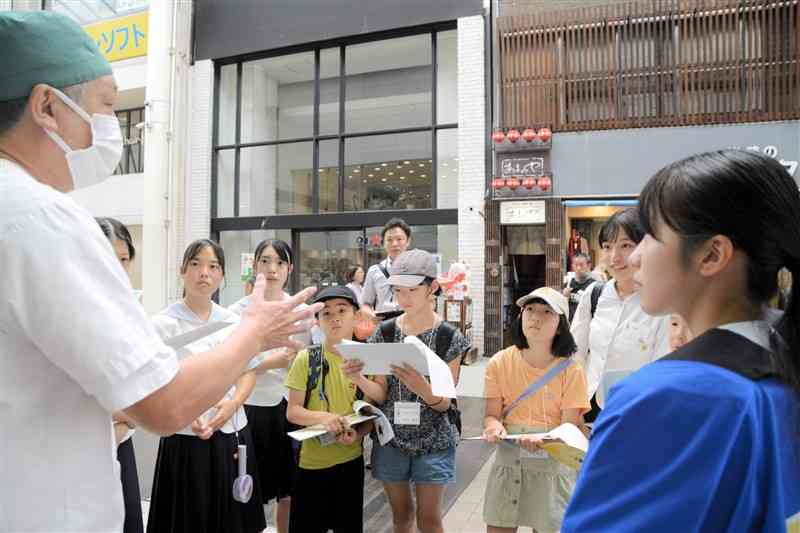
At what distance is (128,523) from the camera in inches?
96.7

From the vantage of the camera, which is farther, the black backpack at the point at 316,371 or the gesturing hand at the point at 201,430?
the black backpack at the point at 316,371

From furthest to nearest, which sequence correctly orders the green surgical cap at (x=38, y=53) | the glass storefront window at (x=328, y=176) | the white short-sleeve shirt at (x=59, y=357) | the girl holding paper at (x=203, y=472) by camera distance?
the glass storefront window at (x=328, y=176)
the girl holding paper at (x=203, y=472)
the green surgical cap at (x=38, y=53)
the white short-sleeve shirt at (x=59, y=357)

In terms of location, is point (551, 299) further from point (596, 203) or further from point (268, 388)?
point (596, 203)

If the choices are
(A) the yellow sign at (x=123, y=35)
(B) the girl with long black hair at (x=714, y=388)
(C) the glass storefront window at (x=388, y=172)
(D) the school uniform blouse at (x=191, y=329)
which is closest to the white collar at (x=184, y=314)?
(D) the school uniform blouse at (x=191, y=329)

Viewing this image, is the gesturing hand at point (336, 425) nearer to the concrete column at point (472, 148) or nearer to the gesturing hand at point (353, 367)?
the gesturing hand at point (353, 367)

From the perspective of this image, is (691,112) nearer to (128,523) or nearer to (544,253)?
(544,253)

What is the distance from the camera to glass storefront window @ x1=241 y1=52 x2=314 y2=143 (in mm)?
12227

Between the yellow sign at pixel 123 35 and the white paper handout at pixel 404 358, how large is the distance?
13216mm

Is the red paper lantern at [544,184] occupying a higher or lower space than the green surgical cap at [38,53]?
higher

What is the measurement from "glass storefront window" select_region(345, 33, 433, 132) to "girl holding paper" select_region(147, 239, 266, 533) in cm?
912

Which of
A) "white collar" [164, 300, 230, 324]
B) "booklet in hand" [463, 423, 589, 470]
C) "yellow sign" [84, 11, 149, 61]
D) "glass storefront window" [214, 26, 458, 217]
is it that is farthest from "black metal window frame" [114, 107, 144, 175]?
"booklet in hand" [463, 423, 589, 470]

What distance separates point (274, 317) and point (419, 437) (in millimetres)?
1570

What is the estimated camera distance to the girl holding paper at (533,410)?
8.52ft

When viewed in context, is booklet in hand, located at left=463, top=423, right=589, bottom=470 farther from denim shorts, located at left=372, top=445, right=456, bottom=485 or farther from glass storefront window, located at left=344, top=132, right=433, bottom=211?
glass storefront window, located at left=344, top=132, right=433, bottom=211
